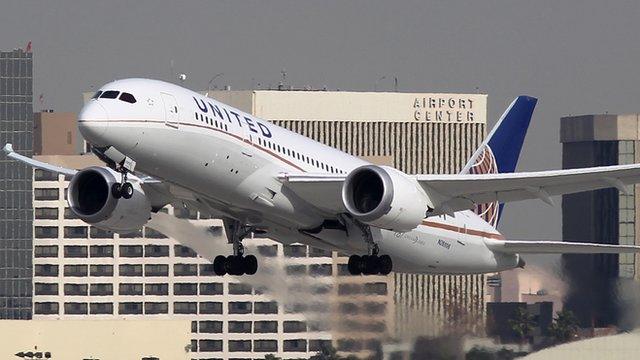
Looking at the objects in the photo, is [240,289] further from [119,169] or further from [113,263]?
[119,169]

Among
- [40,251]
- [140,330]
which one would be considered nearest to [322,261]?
[140,330]

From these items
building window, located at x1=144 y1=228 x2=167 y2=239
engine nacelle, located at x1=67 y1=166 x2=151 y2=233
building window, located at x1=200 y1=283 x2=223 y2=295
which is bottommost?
building window, located at x1=200 y1=283 x2=223 y2=295

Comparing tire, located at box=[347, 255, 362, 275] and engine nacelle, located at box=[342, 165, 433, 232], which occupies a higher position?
engine nacelle, located at box=[342, 165, 433, 232]

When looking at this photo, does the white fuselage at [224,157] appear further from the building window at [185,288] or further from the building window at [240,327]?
the building window at [185,288]

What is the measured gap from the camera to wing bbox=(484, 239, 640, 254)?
62.8 metres

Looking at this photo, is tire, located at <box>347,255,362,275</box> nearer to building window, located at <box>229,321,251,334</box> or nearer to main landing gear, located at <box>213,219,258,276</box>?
main landing gear, located at <box>213,219,258,276</box>

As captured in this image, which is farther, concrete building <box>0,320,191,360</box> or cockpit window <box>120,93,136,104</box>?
concrete building <box>0,320,191,360</box>

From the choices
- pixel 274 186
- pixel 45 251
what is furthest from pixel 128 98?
pixel 45 251

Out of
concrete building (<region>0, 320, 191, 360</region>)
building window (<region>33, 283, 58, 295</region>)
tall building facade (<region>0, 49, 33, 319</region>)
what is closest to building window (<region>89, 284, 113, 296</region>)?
building window (<region>33, 283, 58, 295</region>)

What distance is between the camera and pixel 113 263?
127 m

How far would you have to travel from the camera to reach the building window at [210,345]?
116688mm

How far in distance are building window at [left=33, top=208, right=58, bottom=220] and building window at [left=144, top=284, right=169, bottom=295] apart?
11409 mm

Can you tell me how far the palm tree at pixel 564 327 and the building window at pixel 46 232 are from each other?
59239mm

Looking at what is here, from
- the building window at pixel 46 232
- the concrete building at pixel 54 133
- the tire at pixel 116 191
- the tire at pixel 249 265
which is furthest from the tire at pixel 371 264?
the concrete building at pixel 54 133
